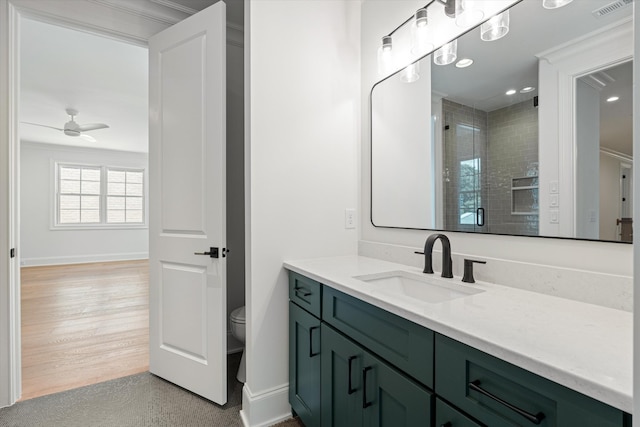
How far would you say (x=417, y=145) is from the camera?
1675 mm

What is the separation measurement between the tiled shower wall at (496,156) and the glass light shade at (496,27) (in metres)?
0.29

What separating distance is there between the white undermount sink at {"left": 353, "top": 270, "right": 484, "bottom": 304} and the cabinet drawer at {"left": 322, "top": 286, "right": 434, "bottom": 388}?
0.11 metres

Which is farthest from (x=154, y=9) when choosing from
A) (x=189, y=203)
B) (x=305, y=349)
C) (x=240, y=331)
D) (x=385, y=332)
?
(x=385, y=332)

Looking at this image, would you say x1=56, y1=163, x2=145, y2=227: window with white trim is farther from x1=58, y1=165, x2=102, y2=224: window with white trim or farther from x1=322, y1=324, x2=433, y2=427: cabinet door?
x1=322, y1=324, x2=433, y2=427: cabinet door

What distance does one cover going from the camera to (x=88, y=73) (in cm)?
328

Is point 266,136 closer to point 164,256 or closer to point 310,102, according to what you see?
point 310,102

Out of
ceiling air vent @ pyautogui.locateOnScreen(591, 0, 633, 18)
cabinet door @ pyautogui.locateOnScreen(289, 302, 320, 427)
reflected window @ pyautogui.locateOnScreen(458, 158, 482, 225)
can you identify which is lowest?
cabinet door @ pyautogui.locateOnScreen(289, 302, 320, 427)

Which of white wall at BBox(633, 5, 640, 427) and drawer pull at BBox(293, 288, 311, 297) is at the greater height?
white wall at BBox(633, 5, 640, 427)

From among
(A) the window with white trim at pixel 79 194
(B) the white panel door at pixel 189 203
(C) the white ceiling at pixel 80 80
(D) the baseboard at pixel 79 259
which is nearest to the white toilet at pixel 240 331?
(B) the white panel door at pixel 189 203

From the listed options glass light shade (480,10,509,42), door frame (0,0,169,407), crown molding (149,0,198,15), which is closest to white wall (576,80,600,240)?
glass light shade (480,10,509,42)

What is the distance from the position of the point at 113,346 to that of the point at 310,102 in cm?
260

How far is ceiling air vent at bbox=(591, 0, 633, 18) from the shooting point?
0.92m

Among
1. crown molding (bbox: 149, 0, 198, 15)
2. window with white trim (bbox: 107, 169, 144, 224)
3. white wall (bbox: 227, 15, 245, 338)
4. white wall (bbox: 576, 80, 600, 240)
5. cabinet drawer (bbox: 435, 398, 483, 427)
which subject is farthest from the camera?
window with white trim (bbox: 107, 169, 144, 224)

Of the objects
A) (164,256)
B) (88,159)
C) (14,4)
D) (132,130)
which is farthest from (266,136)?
(88,159)
